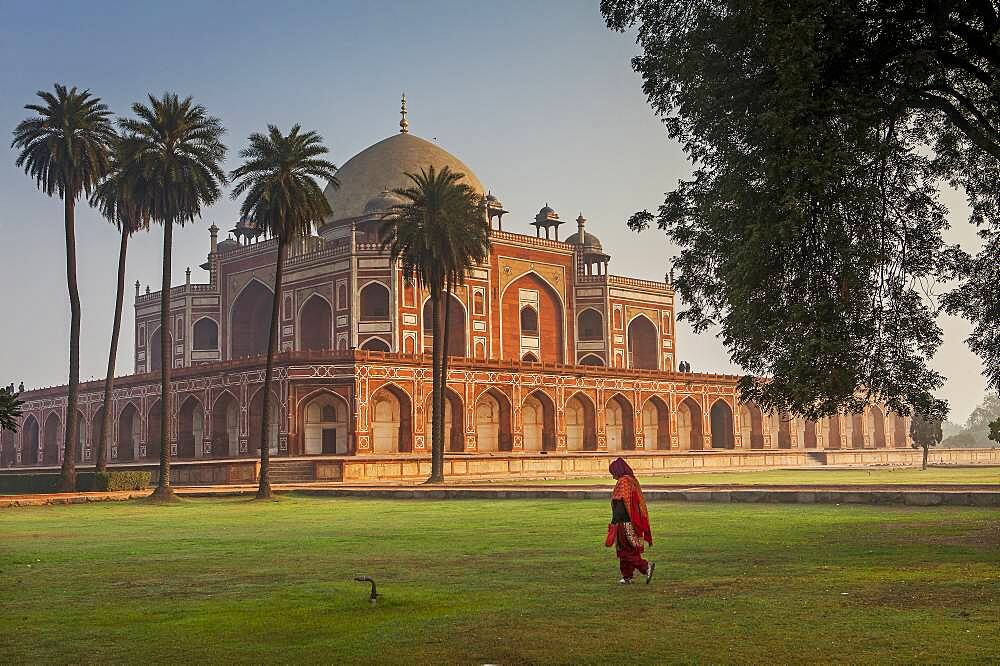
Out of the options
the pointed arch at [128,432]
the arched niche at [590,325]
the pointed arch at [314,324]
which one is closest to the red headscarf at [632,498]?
the pointed arch at [314,324]

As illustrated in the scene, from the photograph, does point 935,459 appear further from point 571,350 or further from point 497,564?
point 497,564

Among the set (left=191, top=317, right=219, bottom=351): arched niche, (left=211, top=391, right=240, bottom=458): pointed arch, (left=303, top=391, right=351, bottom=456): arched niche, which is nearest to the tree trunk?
(left=303, top=391, right=351, bottom=456): arched niche

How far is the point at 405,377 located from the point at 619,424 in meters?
15.5

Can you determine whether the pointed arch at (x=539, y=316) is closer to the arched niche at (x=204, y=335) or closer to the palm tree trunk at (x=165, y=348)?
the arched niche at (x=204, y=335)

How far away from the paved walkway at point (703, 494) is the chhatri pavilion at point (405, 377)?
28.7 ft

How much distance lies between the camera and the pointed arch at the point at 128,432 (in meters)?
56.8

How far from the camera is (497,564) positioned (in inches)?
463

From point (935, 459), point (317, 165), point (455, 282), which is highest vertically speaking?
point (317, 165)

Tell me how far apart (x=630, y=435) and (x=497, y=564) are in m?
47.9

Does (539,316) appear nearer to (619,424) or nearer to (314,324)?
(619,424)

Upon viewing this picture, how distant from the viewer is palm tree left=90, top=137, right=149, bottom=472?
30.5 m

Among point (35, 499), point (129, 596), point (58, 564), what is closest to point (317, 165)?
point (35, 499)

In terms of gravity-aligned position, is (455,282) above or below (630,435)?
above

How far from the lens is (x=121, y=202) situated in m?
33.8
